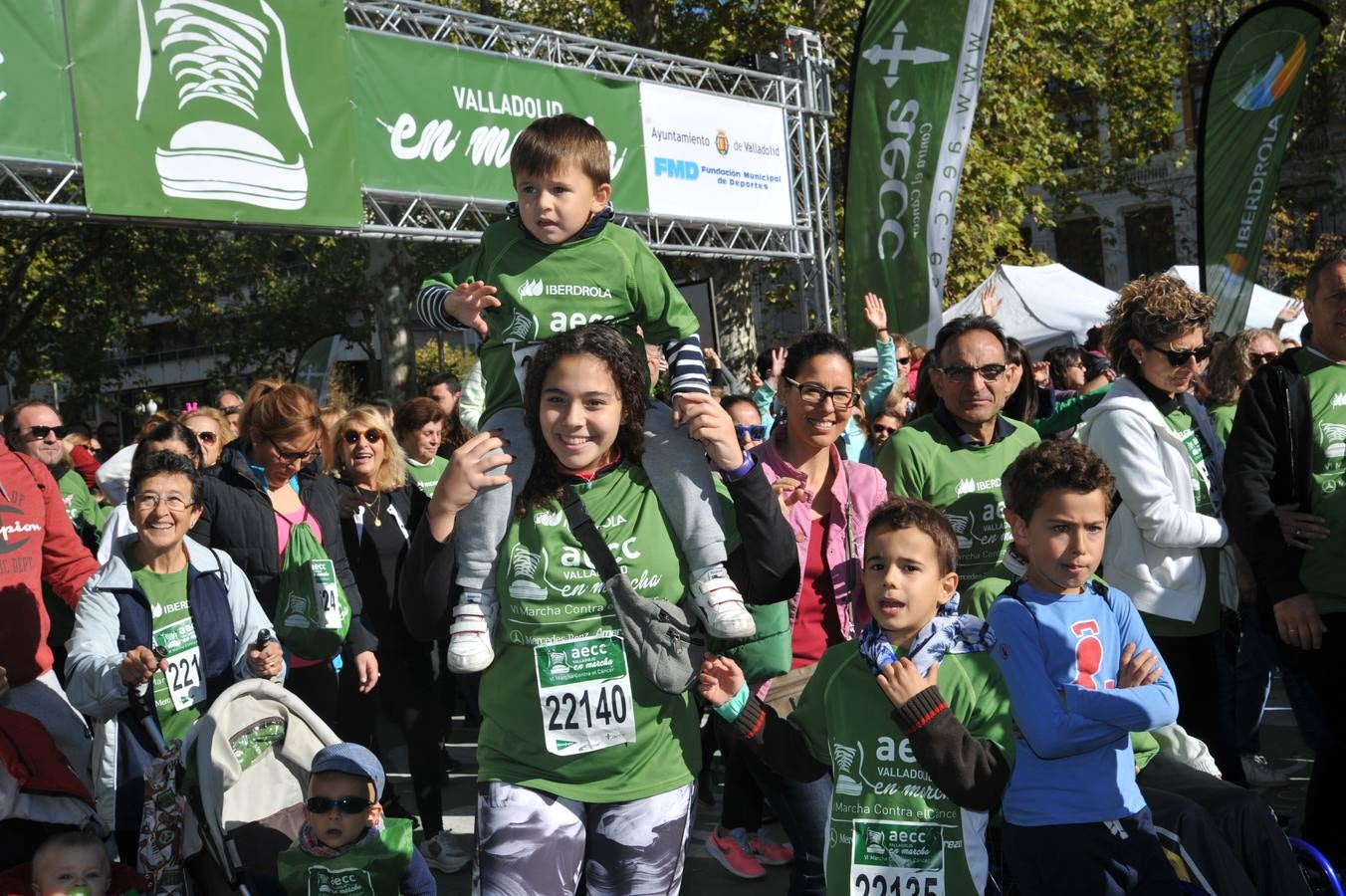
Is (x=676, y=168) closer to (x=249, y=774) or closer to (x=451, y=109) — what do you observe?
(x=451, y=109)

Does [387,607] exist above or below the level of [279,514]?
below

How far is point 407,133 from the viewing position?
399 inches

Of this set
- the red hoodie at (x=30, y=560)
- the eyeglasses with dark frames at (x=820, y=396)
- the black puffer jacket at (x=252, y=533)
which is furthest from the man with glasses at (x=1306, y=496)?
the red hoodie at (x=30, y=560)

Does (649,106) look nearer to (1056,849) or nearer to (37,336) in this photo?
(1056,849)

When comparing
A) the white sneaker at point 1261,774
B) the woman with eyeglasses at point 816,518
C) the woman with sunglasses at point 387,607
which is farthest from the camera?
the white sneaker at point 1261,774

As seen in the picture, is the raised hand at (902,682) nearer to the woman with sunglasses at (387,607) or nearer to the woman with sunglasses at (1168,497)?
the woman with sunglasses at (1168,497)

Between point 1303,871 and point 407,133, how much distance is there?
8.32 m

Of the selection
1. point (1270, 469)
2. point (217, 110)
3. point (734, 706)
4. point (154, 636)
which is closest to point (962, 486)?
point (1270, 469)

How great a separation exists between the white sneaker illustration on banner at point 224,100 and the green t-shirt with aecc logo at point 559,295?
19.6 feet

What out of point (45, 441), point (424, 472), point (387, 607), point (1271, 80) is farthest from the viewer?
point (1271, 80)

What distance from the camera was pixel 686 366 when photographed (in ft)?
10.8

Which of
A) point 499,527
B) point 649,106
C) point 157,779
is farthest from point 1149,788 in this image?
point 649,106

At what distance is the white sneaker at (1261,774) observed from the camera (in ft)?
20.6

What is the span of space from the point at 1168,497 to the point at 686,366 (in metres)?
2.13
